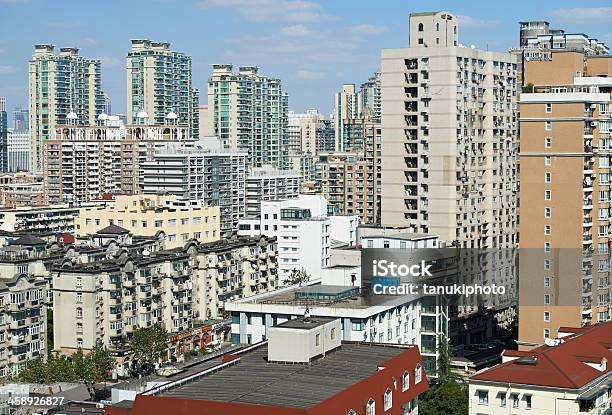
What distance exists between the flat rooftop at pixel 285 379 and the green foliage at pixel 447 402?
353 cm

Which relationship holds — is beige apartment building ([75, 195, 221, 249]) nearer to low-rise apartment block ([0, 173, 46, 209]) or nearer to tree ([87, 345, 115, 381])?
tree ([87, 345, 115, 381])

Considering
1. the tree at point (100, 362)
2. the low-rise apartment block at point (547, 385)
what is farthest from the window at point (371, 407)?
the tree at point (100, 362)

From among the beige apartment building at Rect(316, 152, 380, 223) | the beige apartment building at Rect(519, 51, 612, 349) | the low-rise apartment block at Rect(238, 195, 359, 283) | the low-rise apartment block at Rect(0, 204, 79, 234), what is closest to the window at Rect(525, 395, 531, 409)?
the beige apartment building at Rect(519, 51, 612, 349)

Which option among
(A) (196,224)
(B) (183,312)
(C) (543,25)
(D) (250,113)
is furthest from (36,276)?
(D) (250,113)

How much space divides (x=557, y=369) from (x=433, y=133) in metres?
12.5

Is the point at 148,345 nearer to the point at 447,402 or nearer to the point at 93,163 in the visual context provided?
the point at 447,402

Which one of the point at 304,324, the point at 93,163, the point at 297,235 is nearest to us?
the point at 304,324

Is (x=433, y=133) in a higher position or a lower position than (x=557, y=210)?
higher

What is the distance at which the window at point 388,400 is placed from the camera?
15.0 meters

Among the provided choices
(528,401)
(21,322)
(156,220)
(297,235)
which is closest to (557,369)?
(528,401)

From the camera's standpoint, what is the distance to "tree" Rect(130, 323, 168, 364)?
2744 centimetres

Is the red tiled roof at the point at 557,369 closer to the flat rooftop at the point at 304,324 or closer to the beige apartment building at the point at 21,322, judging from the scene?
the flat rooftop at the point at 304,324

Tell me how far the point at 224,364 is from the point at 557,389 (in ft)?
16.2

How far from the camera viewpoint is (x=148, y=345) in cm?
2742
